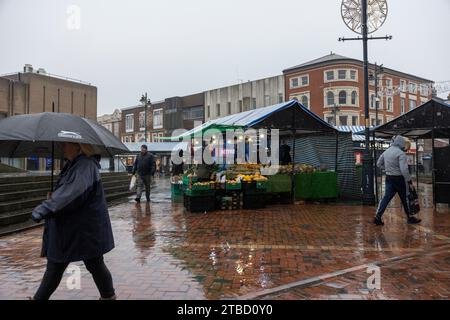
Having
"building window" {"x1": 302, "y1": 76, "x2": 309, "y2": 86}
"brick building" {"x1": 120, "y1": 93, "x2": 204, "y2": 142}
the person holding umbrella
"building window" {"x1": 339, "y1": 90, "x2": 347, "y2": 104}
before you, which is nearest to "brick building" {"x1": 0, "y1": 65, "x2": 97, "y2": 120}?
"brick building" {"x1": 120, "y1": 93, "x2": 204, "y2": 142}

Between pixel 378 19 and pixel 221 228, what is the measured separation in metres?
8.10

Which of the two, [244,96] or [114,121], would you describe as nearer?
[244,96]

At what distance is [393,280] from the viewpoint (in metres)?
4.70

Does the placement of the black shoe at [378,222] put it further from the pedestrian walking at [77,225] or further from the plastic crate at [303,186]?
the pedestrian walking at [77,225]

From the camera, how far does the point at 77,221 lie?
3.47 meters

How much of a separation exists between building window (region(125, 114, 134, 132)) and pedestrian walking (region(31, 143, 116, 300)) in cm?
7051

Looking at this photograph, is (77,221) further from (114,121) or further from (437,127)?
(114,121)

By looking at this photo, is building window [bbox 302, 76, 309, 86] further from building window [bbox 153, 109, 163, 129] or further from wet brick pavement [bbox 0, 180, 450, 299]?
wet brick pavement [bbox 0, 180, 450, 299]

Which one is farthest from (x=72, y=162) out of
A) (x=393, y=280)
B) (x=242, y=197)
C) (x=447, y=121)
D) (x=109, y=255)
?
(x=447, y=121)

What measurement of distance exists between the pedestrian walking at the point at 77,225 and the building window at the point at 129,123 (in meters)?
70.5

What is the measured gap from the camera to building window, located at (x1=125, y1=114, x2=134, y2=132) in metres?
72.2

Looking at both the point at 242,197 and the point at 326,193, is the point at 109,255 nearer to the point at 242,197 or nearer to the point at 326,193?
the point at 242,197

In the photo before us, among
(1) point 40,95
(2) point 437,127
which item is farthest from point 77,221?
(1) point 40,95

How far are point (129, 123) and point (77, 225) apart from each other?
7178 centimetres
